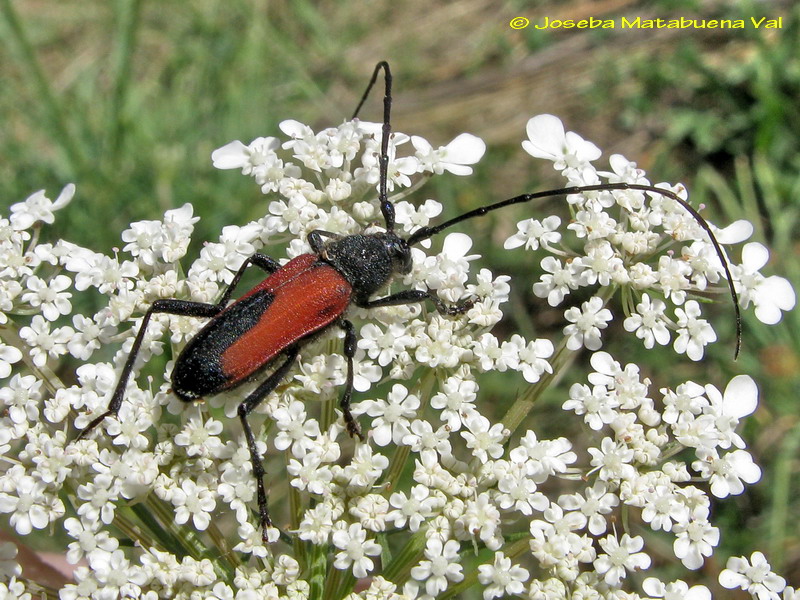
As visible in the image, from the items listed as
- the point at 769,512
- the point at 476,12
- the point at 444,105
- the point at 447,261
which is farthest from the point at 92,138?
the point at 769,512

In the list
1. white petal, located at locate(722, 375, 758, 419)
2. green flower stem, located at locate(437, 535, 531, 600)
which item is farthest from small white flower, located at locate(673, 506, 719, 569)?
green flower stem, located at locate(437, 535, 531, 600)

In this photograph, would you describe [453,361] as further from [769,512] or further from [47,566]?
[769,512]

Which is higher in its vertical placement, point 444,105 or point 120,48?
point 120,48

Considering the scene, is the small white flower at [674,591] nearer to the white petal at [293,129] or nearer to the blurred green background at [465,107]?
the blurred green background at [465,107]

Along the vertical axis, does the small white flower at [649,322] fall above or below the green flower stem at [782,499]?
above

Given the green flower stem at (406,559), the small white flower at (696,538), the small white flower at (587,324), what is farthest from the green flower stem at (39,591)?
the small white flower at (696,538)

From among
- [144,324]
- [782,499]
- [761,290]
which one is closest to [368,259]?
[144,324]
